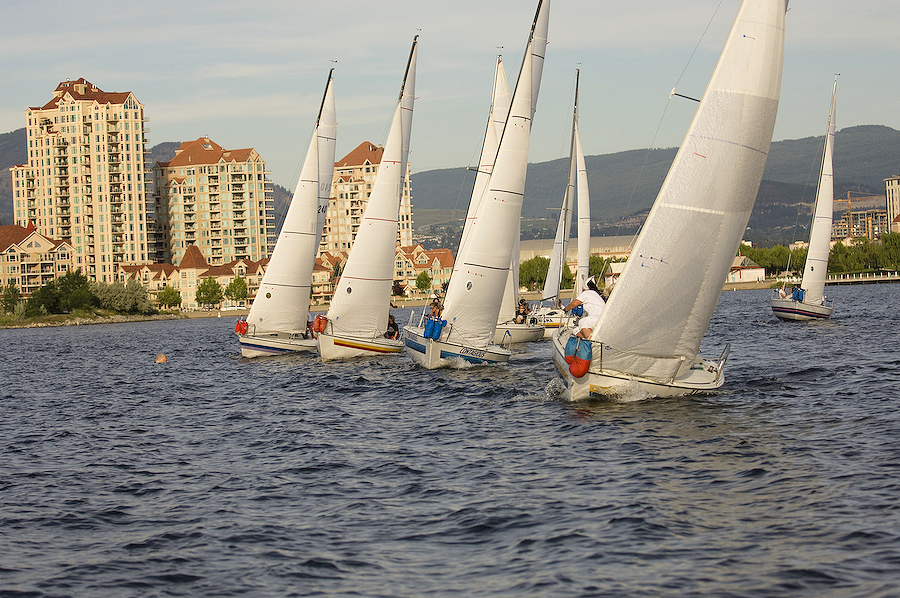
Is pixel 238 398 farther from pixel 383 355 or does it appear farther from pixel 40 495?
pixel 40 495

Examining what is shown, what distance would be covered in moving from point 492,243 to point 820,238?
102 ft

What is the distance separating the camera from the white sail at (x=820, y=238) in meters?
54.2

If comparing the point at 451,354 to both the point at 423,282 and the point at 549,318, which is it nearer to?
the point at 549,318

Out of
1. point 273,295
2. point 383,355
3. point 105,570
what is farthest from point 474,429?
point 273,295

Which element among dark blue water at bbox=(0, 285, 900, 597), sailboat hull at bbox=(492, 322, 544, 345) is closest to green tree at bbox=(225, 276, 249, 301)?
sailboat hull at bbox=(492, 322, 544, 345)

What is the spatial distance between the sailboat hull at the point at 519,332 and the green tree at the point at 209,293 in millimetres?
126041

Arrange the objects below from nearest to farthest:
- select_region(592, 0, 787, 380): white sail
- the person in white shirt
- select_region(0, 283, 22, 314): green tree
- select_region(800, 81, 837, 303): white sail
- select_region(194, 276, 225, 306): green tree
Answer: select_region(592, 0, 787, 380): white sail, the person in white shirt, select_region(800, 81, 837, 303): white sail, select_region(0, 283, 22, 314): green tree, select_region(194, 276, 225, 306): green tree

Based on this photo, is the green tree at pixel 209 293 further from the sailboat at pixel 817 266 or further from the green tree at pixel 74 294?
the sailboat at pixel 817 266

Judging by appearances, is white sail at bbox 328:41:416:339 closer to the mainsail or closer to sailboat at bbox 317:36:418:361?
sailboat at bbox 317:36:418:361

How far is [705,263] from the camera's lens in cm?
2091

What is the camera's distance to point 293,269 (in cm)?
4103

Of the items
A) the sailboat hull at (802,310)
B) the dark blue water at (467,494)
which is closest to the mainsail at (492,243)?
the dark blue water at (467,494)

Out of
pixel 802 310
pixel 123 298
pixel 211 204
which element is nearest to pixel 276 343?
pixel 802 310

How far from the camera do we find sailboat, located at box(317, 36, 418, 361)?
36.1m
